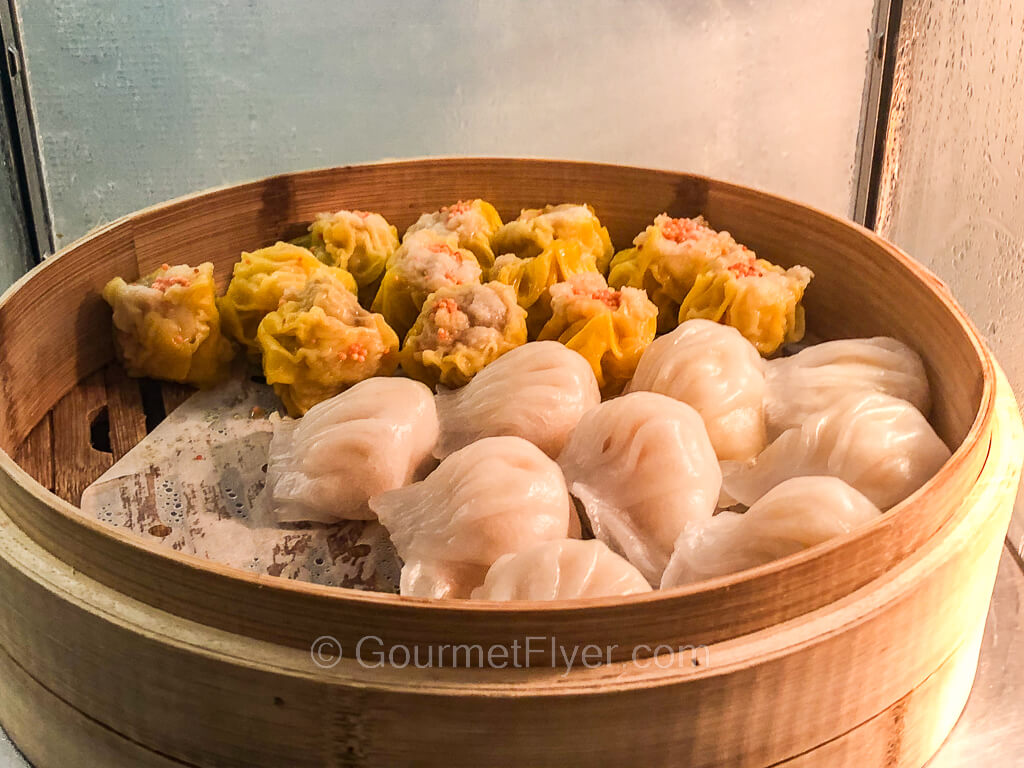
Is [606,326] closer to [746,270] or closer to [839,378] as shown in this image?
[746,270]

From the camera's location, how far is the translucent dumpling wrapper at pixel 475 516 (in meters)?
1.48

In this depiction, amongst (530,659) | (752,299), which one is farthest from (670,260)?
(530,659)

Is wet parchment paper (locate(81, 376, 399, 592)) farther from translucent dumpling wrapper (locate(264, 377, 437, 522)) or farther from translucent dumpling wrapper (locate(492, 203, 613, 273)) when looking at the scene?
translucent dumpling wrapper (locate(492, 203, 613, 273))

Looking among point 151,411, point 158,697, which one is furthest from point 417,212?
point 158,697

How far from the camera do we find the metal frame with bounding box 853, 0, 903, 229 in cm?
318

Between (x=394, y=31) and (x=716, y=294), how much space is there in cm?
166

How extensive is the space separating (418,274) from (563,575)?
99 centimetres

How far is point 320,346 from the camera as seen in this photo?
1.98 meters

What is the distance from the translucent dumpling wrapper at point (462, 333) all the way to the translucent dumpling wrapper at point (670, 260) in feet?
1.17

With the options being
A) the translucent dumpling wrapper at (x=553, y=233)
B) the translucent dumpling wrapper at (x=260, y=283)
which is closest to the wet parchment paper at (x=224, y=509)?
the translucent dumpling wrapper at (x=260, y=283)

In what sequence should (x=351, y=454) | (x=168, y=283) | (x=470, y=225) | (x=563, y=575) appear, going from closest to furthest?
1. (x=563, y=575)
2. (x=351, y=454)
3. (x=168, y=283)
4. (x=470, y=225)

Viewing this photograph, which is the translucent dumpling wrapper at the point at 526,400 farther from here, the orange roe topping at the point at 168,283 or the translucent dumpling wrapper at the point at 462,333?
the orange roe topping at the point at 168,283

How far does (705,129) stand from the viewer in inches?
134

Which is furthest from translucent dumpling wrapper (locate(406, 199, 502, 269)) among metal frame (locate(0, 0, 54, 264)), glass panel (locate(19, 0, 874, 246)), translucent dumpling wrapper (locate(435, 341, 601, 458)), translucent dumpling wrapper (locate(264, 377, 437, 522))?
metal frame (locate(0, 0, 54, 264))
